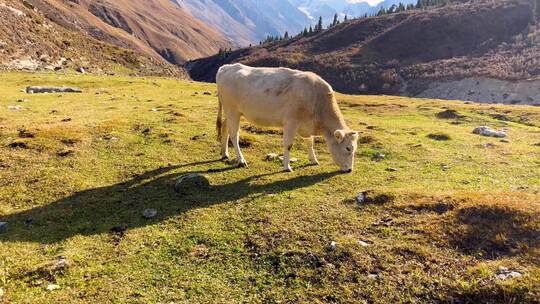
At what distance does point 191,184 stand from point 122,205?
7.15 feet

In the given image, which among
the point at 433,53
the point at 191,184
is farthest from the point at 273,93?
the point at 433,53

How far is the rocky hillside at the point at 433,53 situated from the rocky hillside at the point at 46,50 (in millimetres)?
53711

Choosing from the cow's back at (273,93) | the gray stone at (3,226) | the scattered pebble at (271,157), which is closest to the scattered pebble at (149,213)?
the gray stone at (3,226)

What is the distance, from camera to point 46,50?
72812 millimetres

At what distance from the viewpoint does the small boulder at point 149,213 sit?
11.6m

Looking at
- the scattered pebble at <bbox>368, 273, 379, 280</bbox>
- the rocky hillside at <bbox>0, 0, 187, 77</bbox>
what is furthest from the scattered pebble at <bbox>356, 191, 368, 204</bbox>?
the rocky hillside at <bbox>0, 0, 187, 77</bbox>

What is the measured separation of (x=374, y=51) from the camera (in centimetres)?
13412

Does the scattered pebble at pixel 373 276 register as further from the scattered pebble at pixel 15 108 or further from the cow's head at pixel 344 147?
the scattered pebble at pixel 15 108

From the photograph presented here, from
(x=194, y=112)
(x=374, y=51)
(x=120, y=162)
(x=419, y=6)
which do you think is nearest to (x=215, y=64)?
(x=374, y=51)

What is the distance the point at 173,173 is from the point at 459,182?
32.0 feet

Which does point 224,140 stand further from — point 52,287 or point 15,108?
point 15,108

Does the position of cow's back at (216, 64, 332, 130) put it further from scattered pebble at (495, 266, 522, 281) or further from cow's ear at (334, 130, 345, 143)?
scattered pebble at (495, 266, 522, 281)

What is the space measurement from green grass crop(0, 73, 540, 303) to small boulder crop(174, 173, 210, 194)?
30cm

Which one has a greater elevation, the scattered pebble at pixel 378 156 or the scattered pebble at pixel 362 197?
the scattered pebble at pixel 362 197
